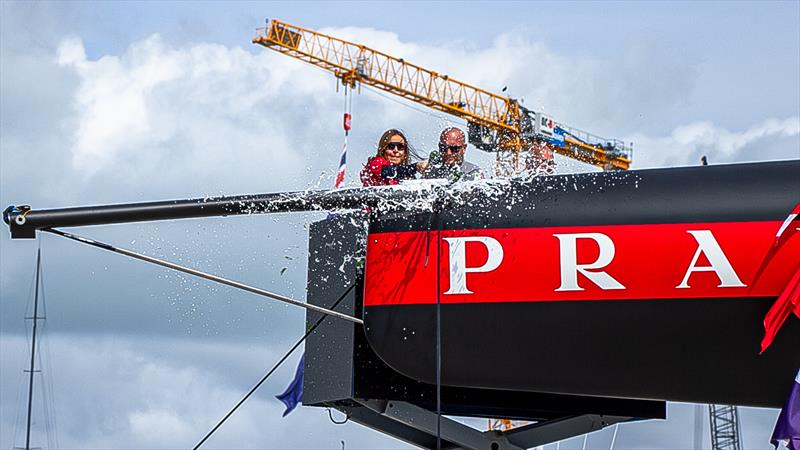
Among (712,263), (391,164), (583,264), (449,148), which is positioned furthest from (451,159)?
(712,263)

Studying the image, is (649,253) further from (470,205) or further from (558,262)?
(470,205)

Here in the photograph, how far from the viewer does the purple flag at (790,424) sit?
7469 mm

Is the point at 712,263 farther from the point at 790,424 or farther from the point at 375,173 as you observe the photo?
the point at 375,173

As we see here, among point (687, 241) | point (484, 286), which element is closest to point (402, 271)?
point (484, 286)

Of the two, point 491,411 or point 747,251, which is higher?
point 747,251

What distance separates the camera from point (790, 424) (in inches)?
295

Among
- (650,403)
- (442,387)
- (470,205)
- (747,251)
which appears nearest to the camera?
(747,251)

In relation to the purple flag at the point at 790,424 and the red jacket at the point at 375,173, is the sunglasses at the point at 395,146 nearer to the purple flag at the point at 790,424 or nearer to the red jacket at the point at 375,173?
the red jacket at the point at 375,173

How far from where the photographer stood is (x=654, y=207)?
25.9 feet

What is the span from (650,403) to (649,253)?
215 cm

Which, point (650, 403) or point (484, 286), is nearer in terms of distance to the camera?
point (484, 286)

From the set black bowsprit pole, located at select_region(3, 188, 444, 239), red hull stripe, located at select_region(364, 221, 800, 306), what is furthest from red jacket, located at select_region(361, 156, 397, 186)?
red hull stripe, located at select_region(364, 221, 800, 306)

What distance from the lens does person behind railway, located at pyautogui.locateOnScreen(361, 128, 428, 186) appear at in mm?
9234

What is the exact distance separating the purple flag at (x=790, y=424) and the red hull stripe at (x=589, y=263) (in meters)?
0.57
